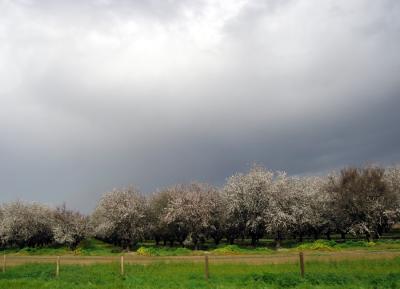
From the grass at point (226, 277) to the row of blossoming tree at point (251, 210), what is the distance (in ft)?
109

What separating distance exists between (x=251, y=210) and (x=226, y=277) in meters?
41.7

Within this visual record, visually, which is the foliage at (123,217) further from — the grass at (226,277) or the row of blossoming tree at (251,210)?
the grass at (226,277)

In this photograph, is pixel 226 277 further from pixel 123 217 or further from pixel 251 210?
pixel 123 217

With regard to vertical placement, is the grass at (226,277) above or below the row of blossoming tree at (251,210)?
below

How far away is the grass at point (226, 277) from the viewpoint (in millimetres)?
22672

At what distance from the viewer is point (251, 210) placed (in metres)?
66.9

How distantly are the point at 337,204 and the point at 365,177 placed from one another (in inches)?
253

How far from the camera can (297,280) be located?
23141mm

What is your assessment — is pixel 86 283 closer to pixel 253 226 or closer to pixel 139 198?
pixel 253 226

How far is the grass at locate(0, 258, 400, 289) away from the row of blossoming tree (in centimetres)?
3308

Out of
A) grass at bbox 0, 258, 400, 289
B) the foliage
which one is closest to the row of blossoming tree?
the foliage

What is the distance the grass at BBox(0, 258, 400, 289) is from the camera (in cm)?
2267

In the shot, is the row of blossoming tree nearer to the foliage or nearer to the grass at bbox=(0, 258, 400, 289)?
the foliage

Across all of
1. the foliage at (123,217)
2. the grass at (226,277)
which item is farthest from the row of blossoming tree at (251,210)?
the grass at (226,277)
